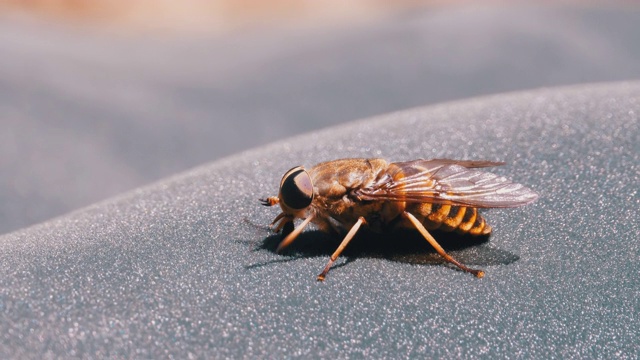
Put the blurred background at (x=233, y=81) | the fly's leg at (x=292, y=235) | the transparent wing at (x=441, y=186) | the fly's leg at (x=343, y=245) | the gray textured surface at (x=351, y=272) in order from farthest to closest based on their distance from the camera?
the blurred background at (x=233, y=81) → the transparent wing at (x=441, y=186) → the fly's leg at (x=292, y=235) → the fly's leg at (x=343, y=245) → the gray textured surface at (x=351, y=272)

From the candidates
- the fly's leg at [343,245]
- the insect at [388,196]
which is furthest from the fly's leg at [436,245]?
the fly's leg at [343,245]

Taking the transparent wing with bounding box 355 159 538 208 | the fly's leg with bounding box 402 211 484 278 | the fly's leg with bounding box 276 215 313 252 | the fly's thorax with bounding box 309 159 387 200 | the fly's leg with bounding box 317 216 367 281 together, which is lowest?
the fly's leg with bounding box 402 211 484 278

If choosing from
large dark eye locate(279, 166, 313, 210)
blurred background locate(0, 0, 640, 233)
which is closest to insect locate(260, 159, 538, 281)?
large dark eye locate(279, 166, 313, 210)

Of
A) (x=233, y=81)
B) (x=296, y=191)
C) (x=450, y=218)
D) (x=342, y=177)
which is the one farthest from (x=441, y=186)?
(x=233, y=81)

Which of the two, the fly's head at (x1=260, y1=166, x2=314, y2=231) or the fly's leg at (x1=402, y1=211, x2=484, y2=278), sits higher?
the fly's head at (x1=260, y1=166, x2=314, y2=231)

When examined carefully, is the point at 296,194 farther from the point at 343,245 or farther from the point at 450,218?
the point at 450,218

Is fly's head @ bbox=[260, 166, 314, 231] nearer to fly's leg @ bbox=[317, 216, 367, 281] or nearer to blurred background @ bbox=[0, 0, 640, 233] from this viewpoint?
fly's leg @ bbox=[317, 216, 367, 281]

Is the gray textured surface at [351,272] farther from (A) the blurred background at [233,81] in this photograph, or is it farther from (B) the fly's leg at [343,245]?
(A) the blurred background at [233,81]
